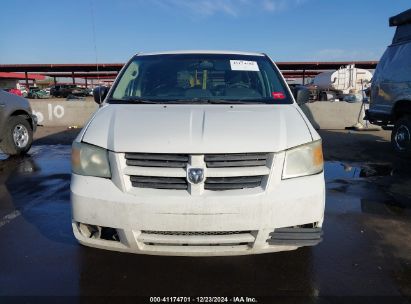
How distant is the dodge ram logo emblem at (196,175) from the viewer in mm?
2594

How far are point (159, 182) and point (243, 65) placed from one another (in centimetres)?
202

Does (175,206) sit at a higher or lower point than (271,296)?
higher

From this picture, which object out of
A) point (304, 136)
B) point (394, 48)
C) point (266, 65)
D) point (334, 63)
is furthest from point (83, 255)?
point (334, 63)

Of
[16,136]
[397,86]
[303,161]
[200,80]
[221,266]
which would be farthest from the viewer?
[16,136]

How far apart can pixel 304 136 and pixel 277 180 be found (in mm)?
486

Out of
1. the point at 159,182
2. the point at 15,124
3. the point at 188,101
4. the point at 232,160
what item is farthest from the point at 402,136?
the point at 15,124

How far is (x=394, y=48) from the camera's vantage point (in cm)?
793

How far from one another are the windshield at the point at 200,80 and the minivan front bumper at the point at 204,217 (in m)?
1.24

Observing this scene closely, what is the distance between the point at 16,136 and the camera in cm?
773

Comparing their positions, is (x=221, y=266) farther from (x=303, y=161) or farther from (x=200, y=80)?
(x=200, y=80)

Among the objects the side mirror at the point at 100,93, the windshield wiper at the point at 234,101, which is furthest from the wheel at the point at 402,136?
the side mirror at the point at 100,93

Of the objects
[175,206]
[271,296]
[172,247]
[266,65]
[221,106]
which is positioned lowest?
[271,296]

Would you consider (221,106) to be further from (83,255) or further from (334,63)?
(334,63)

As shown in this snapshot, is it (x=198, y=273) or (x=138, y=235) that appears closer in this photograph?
(x=138, y=235)
